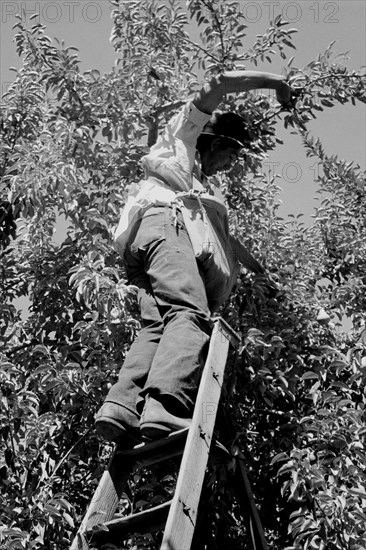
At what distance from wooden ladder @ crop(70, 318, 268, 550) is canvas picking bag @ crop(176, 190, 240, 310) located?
38 cm

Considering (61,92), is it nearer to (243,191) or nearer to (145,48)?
(145,48)

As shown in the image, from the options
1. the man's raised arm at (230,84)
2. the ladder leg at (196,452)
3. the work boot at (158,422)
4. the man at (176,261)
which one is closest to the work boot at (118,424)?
the man at (176,261)

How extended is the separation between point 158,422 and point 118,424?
9.9 inches

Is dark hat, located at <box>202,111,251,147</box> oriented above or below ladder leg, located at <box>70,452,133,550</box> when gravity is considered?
above

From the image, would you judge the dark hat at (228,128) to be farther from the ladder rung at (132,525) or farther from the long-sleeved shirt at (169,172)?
the ladder rung at (132,525)

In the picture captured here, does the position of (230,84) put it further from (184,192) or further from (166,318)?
(166,318)

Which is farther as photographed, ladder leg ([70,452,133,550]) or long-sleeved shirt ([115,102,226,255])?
long-sleeved shirt ([115,102,226,255])

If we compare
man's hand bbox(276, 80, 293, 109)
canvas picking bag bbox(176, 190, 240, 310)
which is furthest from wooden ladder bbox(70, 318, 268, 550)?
man's hand bbox(276, 80, 293, 109)

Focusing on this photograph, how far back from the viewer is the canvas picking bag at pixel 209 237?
4301 mm

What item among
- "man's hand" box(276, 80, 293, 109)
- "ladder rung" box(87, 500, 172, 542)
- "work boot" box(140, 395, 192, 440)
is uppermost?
"man's hand" box(276, 80, 293, 109)

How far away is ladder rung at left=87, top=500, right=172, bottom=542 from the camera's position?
11.1 feet

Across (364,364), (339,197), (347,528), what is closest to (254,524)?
(347,528)

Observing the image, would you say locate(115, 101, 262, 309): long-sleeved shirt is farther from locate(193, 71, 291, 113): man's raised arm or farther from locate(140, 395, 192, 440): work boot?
locate(140, 395, 192, 440): work boot

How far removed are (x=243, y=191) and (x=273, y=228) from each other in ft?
1.08
